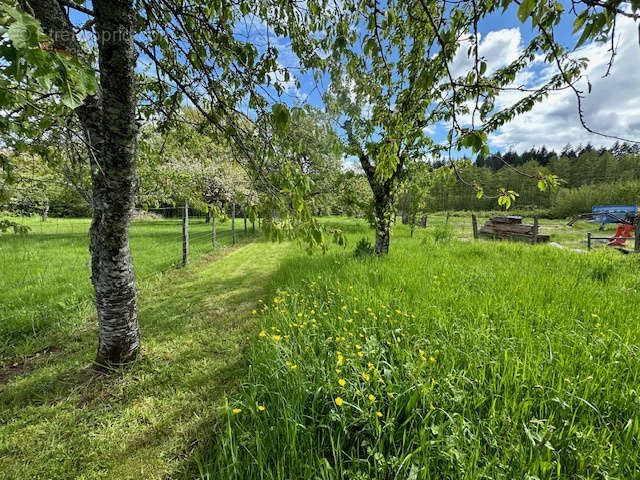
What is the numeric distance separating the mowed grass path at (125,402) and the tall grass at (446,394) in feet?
1.41

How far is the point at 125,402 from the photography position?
2.52 m

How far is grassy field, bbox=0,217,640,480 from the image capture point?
5.09ft

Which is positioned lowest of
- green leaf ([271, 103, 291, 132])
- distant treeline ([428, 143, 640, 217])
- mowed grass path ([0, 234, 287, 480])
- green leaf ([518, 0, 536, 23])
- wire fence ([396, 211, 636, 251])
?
mowed grass path ([0, 234, 287, 480])

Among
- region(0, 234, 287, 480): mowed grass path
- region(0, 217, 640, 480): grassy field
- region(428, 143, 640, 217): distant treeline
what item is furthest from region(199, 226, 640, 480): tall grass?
region(428, 143, 640, 217): distant treeline

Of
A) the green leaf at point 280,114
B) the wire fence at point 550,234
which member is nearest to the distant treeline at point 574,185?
the wire fence at point 550,234

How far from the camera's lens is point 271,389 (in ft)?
7.38

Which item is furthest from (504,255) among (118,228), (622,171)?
(622,171)

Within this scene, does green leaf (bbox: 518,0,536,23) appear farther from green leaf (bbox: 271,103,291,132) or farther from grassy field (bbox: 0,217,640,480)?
grassy field (bbox: 0,217,640,480)

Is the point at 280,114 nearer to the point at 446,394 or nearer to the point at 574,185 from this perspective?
the point at 446,394

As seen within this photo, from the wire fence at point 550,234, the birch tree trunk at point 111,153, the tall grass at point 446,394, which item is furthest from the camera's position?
the wire fence at point 550,234

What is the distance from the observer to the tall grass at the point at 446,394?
58.2 inches

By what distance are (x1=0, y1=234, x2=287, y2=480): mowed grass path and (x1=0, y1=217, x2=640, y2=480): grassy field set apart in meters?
0.02

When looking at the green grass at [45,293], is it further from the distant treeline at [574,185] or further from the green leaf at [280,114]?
the distant treeline at [574,185]

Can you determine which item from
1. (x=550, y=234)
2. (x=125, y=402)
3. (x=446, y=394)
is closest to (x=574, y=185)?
(x=550, y=234)
